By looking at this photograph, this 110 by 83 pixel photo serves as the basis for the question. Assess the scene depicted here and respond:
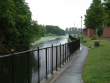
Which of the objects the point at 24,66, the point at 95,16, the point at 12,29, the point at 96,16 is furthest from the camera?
the point at 96,16

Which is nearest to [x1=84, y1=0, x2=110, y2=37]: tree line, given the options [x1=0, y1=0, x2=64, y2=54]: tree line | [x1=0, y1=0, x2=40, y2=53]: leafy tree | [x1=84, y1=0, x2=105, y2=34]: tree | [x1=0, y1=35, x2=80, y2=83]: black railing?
[x1=84, y1=0, x2=105, y2=34]: tree

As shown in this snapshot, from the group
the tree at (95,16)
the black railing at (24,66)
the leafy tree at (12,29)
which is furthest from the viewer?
the tree at (95,16)

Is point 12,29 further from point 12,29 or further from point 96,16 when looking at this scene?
point 96,16

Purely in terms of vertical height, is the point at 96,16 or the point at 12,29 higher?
the point at 96,16

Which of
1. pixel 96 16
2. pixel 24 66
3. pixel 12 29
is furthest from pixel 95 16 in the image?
pixel 24 66

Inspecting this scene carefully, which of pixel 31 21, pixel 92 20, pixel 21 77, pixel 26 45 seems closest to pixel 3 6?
pixel 26 45

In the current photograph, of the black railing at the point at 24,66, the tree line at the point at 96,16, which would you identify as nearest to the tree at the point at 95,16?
the tree line at the point at 96,16

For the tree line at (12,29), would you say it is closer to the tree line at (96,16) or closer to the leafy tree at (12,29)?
the leafy tree at (12,29)

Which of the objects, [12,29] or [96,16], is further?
[96,16]

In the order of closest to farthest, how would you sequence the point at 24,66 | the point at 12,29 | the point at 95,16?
1. the point at 24,66
2. the point at 12,29
3. the point at 95,16

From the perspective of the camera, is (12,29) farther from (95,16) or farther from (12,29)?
(95,16)

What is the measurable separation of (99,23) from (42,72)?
4469 cm

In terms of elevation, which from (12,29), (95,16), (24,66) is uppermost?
(95,16)

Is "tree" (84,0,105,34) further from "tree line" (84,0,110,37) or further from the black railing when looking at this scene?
the black railing
